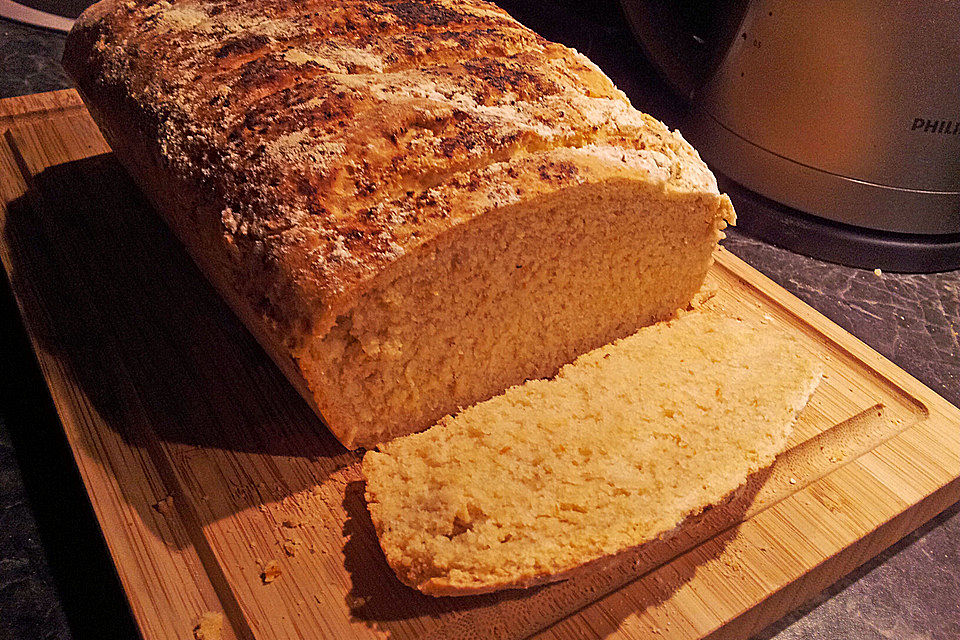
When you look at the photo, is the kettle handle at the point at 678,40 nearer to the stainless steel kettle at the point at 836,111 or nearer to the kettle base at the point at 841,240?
the stainless steel kettle at the point at 836,111

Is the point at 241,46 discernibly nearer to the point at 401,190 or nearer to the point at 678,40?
the point at 401,190

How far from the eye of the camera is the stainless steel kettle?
2025 mm

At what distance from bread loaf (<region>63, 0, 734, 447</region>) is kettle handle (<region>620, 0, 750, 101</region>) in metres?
0.55

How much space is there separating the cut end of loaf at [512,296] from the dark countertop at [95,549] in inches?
23.9

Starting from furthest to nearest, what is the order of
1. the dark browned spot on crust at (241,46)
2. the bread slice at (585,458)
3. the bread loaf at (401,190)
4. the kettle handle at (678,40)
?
1. the kettle handle at (678,40)
2. the dark browned spot on crust at (241,46)
3. the bread loaf at (401,190)
4. the bread slice at (585,458)

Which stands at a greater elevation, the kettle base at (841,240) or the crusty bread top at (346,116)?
the crusty bread top at (346,116)

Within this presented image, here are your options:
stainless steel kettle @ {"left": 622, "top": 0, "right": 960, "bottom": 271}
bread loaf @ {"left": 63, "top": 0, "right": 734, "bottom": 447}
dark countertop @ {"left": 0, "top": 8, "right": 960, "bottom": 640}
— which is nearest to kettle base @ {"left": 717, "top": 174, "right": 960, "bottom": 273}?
stainless steel kettle @ {"left": 622, "top": 0, "right": 960, "bottom": 271}

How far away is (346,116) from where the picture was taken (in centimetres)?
169

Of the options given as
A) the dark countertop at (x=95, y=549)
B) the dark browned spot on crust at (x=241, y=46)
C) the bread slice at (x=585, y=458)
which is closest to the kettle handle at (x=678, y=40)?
the dark countertop at (x=95, y=549)

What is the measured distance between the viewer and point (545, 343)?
1.96 metres

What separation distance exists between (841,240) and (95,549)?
2349mm

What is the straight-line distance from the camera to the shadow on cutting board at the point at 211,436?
1488 mm

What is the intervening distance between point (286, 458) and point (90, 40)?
150cm

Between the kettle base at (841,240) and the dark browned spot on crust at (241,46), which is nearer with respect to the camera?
the dark browned spot on crust at (241,46)
